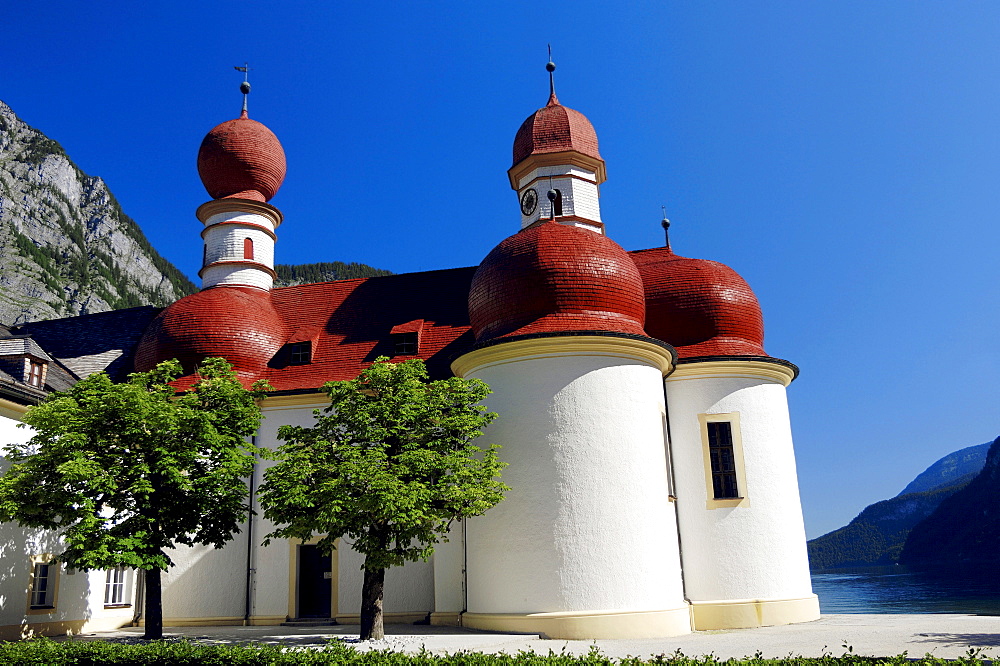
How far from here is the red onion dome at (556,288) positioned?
18.5 meters

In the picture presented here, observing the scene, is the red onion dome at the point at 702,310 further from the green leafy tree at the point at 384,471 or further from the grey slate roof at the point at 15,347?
the grey slate roof at the point at 15,347

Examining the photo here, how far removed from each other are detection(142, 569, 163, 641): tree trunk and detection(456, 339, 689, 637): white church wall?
6.72 metres

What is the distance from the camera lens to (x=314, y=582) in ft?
70.4

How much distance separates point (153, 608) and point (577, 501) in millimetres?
9387

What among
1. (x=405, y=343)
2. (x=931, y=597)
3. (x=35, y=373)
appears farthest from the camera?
(x=931, y=597)

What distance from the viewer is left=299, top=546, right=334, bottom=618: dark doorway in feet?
69.6

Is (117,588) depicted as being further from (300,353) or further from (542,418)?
(542,418)

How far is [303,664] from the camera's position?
35.8 ft

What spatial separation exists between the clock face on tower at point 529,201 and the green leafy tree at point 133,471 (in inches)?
462

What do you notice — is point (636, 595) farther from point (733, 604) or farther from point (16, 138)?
point (16, 138)

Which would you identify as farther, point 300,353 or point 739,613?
point 300,353

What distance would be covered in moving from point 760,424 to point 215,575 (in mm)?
14913

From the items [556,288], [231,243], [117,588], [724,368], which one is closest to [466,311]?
[556,288]

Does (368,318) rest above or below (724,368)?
above
